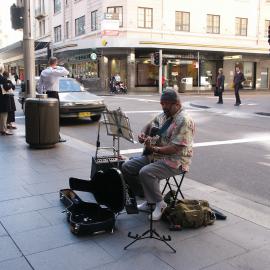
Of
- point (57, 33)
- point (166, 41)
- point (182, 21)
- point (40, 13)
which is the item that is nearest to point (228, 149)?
point (166, 41)

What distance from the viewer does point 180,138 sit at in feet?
14.4

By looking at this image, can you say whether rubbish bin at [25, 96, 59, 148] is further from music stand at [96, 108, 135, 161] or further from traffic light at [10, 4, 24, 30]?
music stand at [96, 108, 135, 161]

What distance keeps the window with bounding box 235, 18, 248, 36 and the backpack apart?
3984 cm

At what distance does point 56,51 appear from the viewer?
42.7 m

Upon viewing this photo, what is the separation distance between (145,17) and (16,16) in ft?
93.2

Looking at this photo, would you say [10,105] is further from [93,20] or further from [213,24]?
[213,24]

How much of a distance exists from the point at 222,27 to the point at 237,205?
3795cm

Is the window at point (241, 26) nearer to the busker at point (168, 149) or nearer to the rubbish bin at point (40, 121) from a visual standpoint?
the rubbish bin at point (40, 121)

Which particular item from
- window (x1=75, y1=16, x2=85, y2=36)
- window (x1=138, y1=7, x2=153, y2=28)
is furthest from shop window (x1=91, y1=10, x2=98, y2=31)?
window (x1=138, y1=7, x2=153, y2=28)

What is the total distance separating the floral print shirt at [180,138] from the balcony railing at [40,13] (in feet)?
163

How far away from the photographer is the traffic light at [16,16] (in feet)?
34.0

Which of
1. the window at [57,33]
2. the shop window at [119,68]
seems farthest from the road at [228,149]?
the window at [57,33]

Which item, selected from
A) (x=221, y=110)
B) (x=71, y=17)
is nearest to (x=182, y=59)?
(x=71, y=17)

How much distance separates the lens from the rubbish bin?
8391 mm
